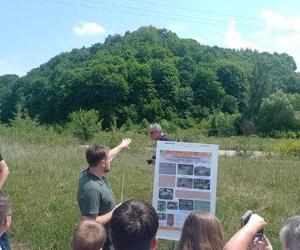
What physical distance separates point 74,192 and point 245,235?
8.05 meters

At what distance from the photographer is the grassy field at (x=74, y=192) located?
316 inches

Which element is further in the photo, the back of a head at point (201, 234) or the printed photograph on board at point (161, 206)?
the printed photograph on board at point (161, 206)

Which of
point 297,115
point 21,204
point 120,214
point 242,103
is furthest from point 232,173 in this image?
point 242,103

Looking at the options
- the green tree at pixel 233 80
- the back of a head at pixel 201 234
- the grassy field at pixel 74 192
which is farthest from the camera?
the green tree at pixel 233 80

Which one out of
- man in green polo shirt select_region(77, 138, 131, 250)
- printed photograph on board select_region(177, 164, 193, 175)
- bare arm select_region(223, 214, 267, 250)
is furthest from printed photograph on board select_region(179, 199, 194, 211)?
bare arm select_region(223, 214, 267, 250)

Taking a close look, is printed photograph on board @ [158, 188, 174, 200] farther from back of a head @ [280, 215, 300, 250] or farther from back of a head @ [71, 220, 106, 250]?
back of a head @ [280, 215, 300, 250]

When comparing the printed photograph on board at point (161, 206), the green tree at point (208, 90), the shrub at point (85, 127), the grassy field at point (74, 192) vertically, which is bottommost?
the grassy field at point (74, 192)

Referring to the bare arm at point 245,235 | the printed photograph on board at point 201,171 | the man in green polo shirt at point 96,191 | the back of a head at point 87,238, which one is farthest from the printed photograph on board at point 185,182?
the bare arm at point 245,235

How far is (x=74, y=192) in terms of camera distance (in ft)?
34.7

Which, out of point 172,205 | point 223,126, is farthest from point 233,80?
point 172,205

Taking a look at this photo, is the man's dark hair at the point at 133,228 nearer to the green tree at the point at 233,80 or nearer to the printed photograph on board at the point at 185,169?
the printed photograph on board at the point at 185,169

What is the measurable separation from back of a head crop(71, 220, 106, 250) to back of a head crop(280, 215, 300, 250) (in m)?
1.19

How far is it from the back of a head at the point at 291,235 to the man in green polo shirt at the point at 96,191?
213 cm

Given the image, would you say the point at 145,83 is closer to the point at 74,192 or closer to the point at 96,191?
the point at 74,192
